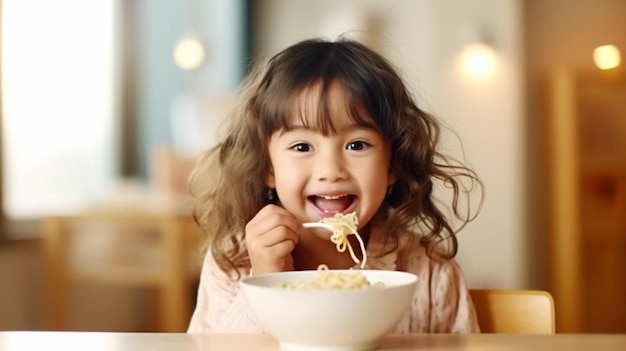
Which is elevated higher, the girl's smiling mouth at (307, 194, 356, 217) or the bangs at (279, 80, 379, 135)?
the bangs at (279, 80, 379, 135)

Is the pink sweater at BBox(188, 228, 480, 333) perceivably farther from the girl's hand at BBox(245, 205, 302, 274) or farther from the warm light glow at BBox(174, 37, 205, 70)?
the warm light glow at BBox(174, 37, 205, 70)

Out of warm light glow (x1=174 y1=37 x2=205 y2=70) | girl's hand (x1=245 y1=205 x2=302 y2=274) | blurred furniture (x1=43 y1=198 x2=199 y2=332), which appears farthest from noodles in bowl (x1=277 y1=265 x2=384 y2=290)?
warm light glow (x1=174 y1=37 x2=205 y2=70)

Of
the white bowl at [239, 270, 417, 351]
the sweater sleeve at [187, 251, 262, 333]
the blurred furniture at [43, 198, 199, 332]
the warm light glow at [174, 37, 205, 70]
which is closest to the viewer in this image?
the white bowl at [239, 270, 417, 351]

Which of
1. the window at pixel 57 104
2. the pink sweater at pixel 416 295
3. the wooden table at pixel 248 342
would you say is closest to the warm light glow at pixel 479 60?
the window at pixel 57 104

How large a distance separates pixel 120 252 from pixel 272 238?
240 centimetres

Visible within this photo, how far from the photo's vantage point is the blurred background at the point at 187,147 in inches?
125

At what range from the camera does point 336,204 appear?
978 mm

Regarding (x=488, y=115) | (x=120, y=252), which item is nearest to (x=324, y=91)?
(x=120, y=252)

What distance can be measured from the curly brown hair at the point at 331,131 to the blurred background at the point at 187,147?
207 cm

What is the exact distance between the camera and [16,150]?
326 cm

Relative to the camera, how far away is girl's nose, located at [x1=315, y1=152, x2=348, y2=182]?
95cm

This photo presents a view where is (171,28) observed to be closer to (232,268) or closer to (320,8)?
(320,8)

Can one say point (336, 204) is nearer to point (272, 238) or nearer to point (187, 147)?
point (272, 238)

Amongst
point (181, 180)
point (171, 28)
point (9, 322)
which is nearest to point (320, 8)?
point (171, 28)
